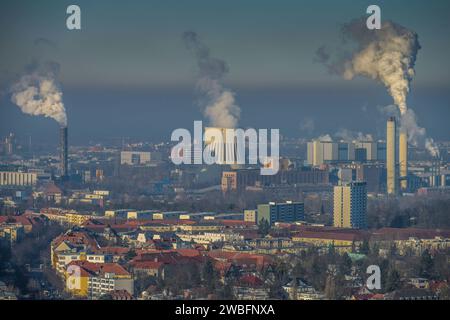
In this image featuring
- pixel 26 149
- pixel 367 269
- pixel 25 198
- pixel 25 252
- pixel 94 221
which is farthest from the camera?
pixel 26 149

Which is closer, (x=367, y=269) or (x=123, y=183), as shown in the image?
(x=367, y=269)

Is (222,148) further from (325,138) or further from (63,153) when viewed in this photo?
(325,138)

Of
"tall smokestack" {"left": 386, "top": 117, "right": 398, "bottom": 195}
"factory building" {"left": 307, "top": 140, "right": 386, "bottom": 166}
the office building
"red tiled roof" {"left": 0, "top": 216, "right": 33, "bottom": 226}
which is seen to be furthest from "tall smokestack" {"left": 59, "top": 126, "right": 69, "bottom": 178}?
"red tiled roof" {"left": 0, "top": 216, "right": 33, "bottom": 226}

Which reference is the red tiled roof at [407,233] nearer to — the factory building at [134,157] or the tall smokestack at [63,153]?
the tall smokestack at [63,153]

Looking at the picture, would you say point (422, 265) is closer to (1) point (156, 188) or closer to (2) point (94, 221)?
(2) point (94, 221)

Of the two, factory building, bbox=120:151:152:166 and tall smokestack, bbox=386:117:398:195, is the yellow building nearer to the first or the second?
tall smokestack, bbox=386:117:398:195

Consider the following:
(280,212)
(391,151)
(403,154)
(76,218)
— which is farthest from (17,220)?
(403,154)

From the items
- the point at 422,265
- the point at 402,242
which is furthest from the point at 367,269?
the point at 402,242
